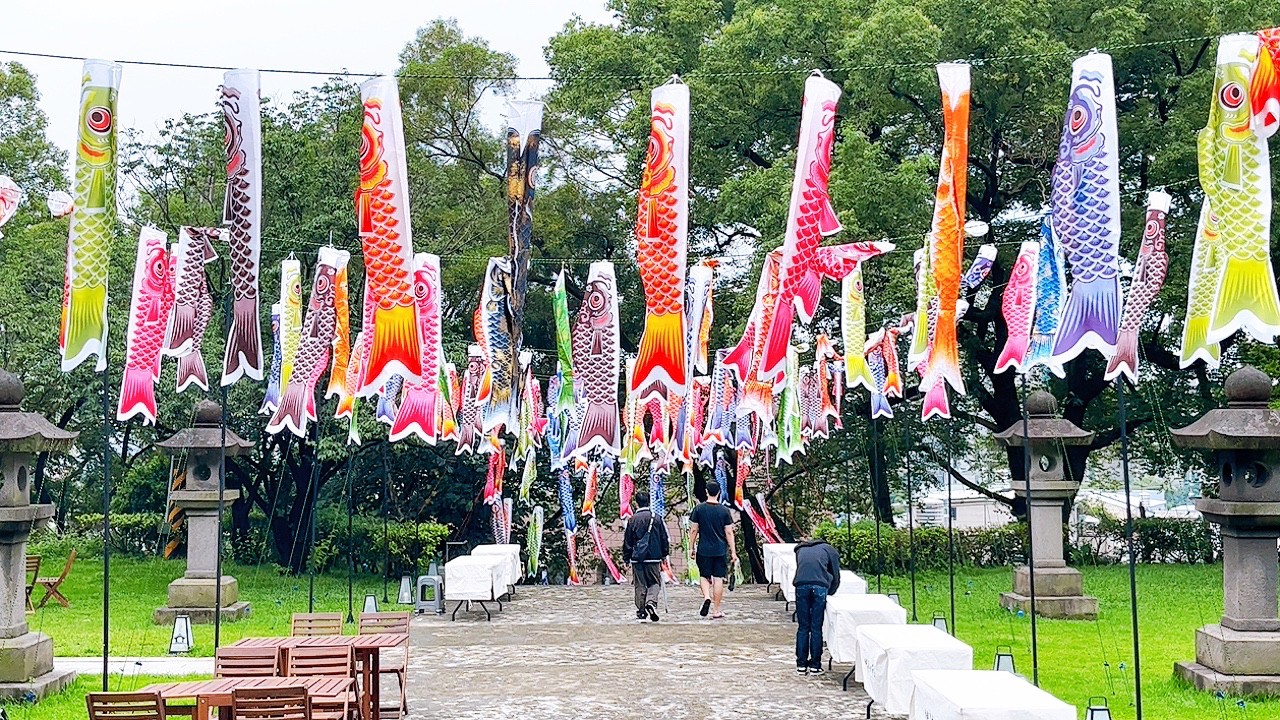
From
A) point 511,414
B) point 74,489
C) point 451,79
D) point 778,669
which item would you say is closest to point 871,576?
point 511,414

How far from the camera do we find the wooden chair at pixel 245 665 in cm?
903

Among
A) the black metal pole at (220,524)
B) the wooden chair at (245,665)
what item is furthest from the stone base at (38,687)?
the wooden chair at (245,665)

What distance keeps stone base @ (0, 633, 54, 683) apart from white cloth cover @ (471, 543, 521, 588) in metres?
7.22

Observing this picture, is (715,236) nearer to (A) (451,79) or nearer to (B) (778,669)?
(A) (451,79)

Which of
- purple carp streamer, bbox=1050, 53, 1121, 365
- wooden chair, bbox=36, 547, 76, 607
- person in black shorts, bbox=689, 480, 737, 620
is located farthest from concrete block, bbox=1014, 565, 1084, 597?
wooden chair, bbox=36, 547, 76, 607

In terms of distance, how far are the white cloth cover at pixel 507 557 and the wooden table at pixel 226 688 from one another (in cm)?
922

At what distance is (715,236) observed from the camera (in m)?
27.5

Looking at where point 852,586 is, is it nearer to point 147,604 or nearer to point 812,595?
point 812,595

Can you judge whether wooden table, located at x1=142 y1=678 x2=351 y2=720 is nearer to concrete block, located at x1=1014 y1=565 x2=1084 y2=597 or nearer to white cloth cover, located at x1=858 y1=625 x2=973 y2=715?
white cloth cover, located at x1=858 y1=625 x2=973 y2=715

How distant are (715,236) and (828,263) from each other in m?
15.1

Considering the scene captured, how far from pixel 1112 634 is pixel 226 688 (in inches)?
408

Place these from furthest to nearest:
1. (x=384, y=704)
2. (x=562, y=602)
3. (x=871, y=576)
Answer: (x=871, y=576)
(x=562, y=602)
(x=384, y=704)

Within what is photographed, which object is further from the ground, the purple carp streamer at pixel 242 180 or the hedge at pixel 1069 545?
the purple carp streamer at pixel 242 180

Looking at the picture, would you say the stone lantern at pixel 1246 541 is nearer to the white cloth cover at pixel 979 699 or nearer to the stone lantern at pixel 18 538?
the white cloth cover at pixel 979 699
